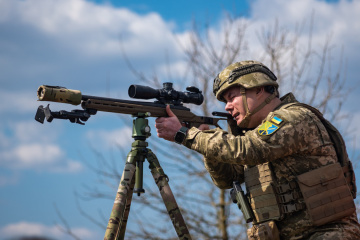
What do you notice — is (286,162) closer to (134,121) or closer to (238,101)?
(238,101)

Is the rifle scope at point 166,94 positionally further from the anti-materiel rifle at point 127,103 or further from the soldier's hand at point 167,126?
the soldier's hand at point 167,126

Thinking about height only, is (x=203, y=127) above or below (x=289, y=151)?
above

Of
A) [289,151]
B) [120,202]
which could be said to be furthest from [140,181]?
[289,151]

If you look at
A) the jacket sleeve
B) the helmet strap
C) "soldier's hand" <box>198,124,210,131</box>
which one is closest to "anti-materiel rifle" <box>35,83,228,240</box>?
"soldier's hand" <box>198,124,210,131</box>

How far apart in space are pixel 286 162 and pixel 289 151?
0.86 feet

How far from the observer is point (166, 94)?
6055 mm

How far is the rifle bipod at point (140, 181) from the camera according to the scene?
5.46m

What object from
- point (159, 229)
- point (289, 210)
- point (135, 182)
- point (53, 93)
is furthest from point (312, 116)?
point (159, 229)

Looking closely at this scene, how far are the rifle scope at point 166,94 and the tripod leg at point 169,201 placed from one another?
697 millimetres

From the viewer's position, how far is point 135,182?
18.6 feet

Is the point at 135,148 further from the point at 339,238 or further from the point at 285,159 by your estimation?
the point at 339,238

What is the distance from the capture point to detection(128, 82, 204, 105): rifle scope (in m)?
5.72

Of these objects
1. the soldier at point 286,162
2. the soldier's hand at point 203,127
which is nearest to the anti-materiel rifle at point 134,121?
the soldier at point 286,162

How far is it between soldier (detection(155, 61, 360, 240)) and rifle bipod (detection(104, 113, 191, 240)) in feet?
0.80
